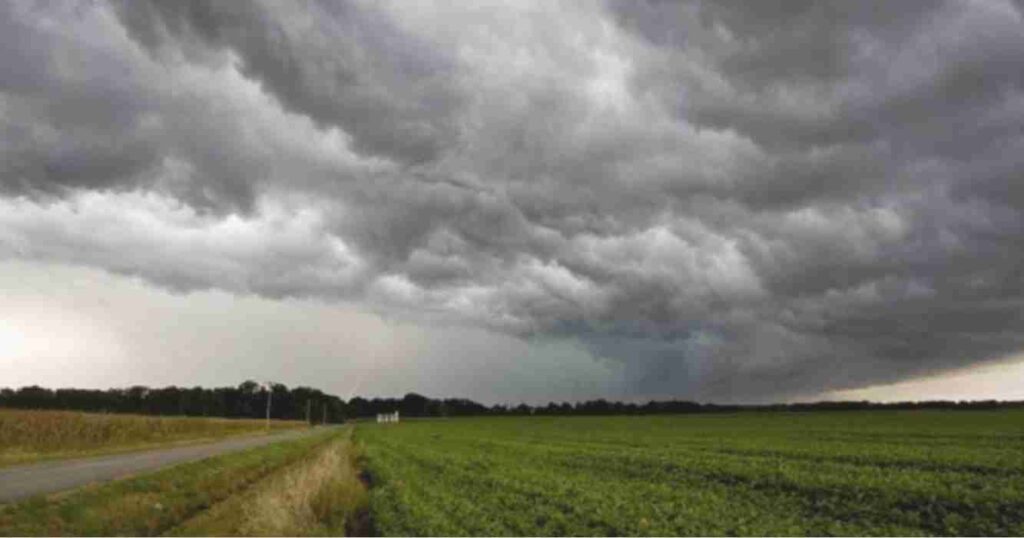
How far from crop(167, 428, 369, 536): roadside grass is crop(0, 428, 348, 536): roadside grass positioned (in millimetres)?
997

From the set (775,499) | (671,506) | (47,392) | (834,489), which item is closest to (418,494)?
(671,506)

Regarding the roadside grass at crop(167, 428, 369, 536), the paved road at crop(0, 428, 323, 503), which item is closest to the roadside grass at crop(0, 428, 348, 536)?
the roadside grass at crop(167, 428, 369, 536)

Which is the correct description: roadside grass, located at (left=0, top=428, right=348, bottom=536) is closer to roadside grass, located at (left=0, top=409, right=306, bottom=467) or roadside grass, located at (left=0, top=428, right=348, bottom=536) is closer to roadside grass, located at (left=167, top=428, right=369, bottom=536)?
roadside grass, located at (left=167, top=428, right=369, bottom=536)

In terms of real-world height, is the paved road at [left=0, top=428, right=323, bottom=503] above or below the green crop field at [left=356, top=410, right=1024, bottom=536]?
below

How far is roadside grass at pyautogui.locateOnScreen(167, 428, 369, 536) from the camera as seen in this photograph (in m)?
17.5

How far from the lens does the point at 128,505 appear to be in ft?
73.7

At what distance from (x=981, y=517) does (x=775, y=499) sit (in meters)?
4.77

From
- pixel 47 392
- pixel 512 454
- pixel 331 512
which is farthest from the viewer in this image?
pixel 47 392

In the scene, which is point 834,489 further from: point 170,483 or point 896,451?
point 170,483

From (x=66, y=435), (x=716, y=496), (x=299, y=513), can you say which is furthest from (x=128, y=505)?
(x=66, y=435)

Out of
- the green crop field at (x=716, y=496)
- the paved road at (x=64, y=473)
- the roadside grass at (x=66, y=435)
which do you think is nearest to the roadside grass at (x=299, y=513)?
the green crop field at (x=716, y=496)

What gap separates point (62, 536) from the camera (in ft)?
59.0

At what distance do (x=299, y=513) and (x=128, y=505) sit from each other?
7.29m

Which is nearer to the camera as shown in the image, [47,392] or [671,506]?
[671,506]
